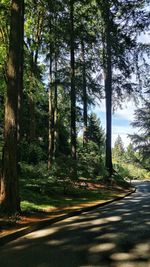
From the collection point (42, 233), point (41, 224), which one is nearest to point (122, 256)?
point (42, 233)

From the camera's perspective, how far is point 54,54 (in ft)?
96.6

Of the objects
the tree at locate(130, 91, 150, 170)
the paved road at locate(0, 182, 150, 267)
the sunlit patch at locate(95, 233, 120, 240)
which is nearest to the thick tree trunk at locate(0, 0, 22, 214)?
the paved road at locate(0, 182, 150, 267)

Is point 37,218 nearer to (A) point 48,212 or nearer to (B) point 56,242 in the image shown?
(A) point 48,212

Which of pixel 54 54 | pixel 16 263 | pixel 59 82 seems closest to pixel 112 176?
pixel 59 82

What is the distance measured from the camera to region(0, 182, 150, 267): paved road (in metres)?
6.98

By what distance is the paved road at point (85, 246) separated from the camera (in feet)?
22.9

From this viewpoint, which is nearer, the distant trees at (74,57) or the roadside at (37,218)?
the roadside at (37,218)

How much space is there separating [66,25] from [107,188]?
9225mm

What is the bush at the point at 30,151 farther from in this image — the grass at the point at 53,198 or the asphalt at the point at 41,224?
the asphalt at the point at 41,224

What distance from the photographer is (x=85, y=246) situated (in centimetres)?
812

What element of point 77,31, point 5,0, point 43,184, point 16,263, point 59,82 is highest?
point 5,0

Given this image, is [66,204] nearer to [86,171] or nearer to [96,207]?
[96,207]

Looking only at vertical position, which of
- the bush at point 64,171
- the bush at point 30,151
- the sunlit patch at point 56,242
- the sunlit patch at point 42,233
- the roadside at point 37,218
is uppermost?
the bush at point 30,151

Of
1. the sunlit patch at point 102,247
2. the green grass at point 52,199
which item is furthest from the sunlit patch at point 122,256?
the green grass at point 52,199
